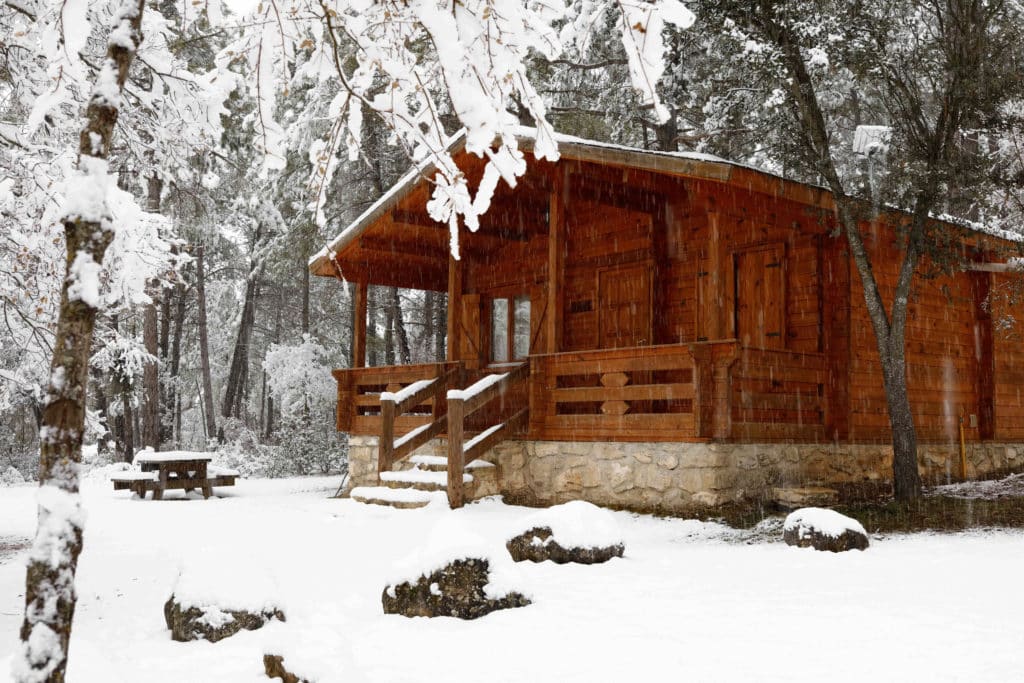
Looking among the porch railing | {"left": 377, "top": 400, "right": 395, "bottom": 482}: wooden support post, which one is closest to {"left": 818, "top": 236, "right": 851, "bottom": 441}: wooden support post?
the porch railing

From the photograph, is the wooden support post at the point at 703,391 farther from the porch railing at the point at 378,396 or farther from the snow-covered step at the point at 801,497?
the porch railing at the point at 378,396

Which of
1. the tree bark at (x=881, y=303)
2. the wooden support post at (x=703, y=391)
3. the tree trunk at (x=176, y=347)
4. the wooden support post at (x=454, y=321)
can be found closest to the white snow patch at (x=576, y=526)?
the wooden support post at (x=703, y=391)

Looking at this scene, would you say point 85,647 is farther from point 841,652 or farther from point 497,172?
point 841,652

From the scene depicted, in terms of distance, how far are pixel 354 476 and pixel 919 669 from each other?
1188cm

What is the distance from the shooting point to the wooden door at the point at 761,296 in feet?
42.4

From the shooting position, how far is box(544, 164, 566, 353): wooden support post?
12.0 metres

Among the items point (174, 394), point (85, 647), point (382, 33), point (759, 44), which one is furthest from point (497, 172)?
point (174, 394)

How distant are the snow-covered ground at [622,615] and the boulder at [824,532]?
0.13 m

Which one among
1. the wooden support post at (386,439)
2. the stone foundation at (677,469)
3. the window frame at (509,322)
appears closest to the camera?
the stone foundation at (677,469)

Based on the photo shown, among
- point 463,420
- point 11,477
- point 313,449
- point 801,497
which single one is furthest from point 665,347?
point 11,477

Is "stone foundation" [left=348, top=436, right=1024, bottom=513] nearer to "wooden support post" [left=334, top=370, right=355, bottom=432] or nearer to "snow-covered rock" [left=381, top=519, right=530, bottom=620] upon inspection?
"wooden support post" [left=334, top=370, right=355, bottom=432]

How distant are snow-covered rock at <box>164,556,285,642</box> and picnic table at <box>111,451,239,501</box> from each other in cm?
1022

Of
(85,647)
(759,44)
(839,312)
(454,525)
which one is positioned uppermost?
(759,44)

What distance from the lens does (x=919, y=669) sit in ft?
14.9
